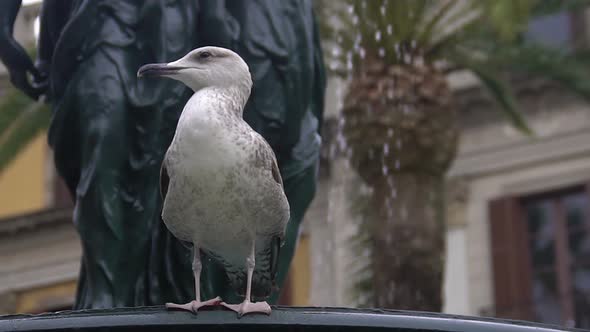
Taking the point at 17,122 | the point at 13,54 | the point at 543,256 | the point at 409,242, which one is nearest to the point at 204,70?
the point at 13,54

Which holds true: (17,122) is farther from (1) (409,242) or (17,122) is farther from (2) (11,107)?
(1) (409,242)

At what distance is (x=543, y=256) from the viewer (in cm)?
2277

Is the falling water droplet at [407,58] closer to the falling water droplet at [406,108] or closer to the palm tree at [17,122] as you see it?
the falling water droplet at [406,108]

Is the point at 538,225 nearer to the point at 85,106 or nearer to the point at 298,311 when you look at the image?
the point at 85,106

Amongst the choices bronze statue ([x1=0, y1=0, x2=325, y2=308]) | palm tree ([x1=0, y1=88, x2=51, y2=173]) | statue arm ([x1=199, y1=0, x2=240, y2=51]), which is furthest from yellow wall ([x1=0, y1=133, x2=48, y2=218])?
statue arm ([x1=199, y1=0, x2=240, y2=51])

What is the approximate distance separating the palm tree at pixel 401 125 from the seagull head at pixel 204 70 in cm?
932

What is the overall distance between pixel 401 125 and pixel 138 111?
9215 mm

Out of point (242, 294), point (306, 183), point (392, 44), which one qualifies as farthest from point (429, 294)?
point (242, 294)

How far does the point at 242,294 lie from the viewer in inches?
231

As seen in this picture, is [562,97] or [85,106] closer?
[85,106]

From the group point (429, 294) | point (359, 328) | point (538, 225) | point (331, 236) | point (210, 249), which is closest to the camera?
point (359, 328)

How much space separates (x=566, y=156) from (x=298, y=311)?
18718 millimetres

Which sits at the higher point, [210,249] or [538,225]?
[538,225]

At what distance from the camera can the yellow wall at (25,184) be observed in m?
27.8
